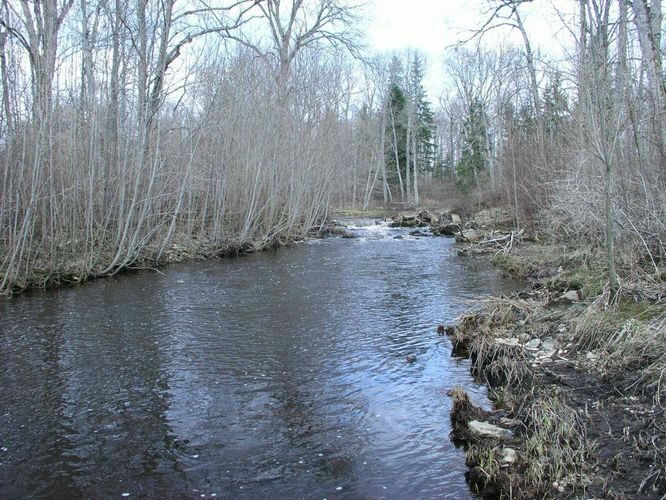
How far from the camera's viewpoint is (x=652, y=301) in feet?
20.0

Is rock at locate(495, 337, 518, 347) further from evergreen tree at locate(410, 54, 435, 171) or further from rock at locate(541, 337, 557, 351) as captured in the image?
evergreen tree at locate(410, 54, 435, 171)

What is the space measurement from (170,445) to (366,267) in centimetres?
974

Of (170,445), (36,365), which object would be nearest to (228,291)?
(36,365)

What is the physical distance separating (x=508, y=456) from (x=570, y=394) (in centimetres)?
117

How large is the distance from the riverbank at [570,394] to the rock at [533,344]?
0.07 ft

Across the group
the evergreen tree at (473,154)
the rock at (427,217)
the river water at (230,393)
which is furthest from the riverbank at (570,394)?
the evergreen tree at (473,154)

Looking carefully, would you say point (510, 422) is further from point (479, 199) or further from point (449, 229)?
point (479, 199)

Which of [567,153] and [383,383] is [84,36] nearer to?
[383,383]

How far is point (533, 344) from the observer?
6.16 m

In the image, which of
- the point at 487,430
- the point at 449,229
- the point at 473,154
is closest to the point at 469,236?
the point at 449,229

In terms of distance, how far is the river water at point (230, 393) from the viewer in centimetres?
377

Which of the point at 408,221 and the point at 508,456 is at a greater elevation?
the point at 408,221

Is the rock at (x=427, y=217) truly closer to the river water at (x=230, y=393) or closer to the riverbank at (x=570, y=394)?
the river water at (x=230, y=393)

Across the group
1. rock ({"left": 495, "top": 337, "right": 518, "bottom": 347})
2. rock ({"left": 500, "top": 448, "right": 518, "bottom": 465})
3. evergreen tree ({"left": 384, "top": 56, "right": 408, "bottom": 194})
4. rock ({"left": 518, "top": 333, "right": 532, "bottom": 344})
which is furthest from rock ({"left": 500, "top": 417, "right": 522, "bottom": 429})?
evergreen tree ({"left": 384, "top": 56, "right": 408, "bottom": 194})
